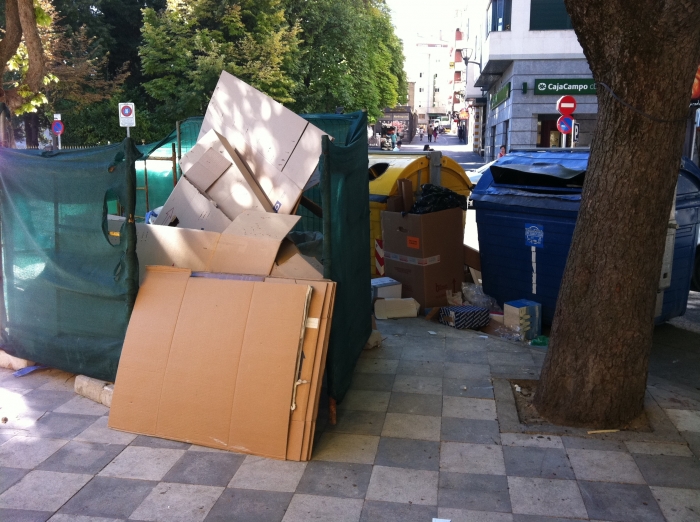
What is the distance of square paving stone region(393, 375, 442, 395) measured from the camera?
5459mm

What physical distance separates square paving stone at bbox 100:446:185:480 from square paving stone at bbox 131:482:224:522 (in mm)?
171

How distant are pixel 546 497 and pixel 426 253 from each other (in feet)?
14.1

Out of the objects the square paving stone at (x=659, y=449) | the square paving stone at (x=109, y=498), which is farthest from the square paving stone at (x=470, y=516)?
the square paving stone at (x=109, y=498)

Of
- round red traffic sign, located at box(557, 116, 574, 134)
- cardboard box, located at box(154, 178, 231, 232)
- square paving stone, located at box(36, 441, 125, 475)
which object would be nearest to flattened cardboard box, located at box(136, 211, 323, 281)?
cardboard box, located at box(154, 178, 231, 232)

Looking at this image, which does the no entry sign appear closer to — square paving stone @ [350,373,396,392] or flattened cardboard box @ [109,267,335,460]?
square paving stone @ [350,373,396,392]

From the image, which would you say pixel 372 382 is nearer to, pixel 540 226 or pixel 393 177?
pixel 540 226

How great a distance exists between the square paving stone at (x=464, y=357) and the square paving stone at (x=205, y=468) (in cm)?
249

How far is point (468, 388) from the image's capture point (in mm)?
5500

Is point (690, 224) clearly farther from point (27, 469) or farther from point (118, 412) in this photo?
point (27, 469)

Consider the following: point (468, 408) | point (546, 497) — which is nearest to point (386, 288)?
point (468, 408)

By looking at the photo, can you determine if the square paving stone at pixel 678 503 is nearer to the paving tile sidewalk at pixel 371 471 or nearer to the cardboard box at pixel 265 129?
the paving tile sidewalk at pixel 371 471

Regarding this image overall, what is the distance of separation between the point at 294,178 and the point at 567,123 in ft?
42.9

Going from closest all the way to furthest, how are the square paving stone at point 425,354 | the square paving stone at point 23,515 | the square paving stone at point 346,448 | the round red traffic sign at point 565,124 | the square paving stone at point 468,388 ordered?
the square paving stone at point 23,515 → the square paving stone at point 346,448 → the square paving stone at point 468,388 → the square paving stone at point 425,354 → the round red traffic sign at point 565,124

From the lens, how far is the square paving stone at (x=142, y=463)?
A: 159 inches
